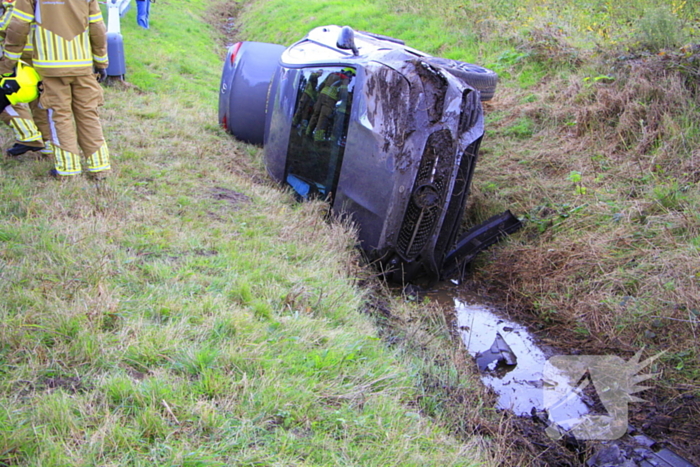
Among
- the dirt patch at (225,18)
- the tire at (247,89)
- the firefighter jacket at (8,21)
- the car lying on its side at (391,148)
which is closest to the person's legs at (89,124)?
the firefighter jacket at (8,21)

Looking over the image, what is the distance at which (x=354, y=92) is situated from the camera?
14.7ft

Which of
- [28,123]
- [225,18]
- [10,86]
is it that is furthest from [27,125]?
[225,18]

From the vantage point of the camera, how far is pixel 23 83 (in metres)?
4.60

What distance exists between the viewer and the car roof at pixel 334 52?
451 cm

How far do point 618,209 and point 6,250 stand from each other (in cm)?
516

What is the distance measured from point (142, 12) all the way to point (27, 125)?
10086 millimetres

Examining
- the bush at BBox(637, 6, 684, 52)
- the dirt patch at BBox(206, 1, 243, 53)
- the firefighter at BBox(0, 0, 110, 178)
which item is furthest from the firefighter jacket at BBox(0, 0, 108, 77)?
the dirt patch at BBox(206, 1, 243, 53)

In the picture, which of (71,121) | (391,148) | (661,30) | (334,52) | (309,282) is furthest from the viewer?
(661,30)

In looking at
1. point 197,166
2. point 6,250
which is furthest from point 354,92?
point 6,250

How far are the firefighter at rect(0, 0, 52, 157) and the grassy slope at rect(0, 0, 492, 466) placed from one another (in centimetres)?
30

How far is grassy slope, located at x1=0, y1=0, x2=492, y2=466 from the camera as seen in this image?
211cm

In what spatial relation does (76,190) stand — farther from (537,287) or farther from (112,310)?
(537,287)

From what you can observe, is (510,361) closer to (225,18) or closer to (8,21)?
(8,21)

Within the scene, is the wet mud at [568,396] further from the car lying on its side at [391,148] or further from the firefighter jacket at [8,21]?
the firefighter jacket at [8,21]
